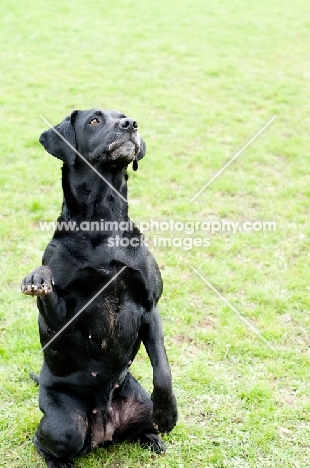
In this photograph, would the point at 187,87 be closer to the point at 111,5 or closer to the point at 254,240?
the point at 254,240

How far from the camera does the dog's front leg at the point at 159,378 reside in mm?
3914

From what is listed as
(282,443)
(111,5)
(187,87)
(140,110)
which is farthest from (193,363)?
(111,5)

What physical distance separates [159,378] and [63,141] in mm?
1668

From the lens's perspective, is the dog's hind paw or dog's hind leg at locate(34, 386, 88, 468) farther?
dog's hind leg at locate(34, 386, 88, 468)

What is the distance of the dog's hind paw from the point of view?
349 centimetres

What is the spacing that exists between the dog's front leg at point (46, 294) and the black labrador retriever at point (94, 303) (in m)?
0.01

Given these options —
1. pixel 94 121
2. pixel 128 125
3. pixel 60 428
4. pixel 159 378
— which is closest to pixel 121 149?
pixel 128 125

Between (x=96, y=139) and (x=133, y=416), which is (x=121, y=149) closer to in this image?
(x=96, y=139)

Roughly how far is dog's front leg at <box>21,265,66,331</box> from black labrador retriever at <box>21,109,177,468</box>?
12 mm

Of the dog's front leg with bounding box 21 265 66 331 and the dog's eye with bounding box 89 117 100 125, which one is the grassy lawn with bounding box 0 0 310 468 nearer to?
the dog's front leg with bounding box 21 265 66 331

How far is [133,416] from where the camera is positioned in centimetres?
429

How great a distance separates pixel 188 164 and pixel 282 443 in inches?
224

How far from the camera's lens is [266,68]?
565 inches

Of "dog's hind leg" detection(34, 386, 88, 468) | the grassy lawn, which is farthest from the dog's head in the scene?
the grassy lawn
